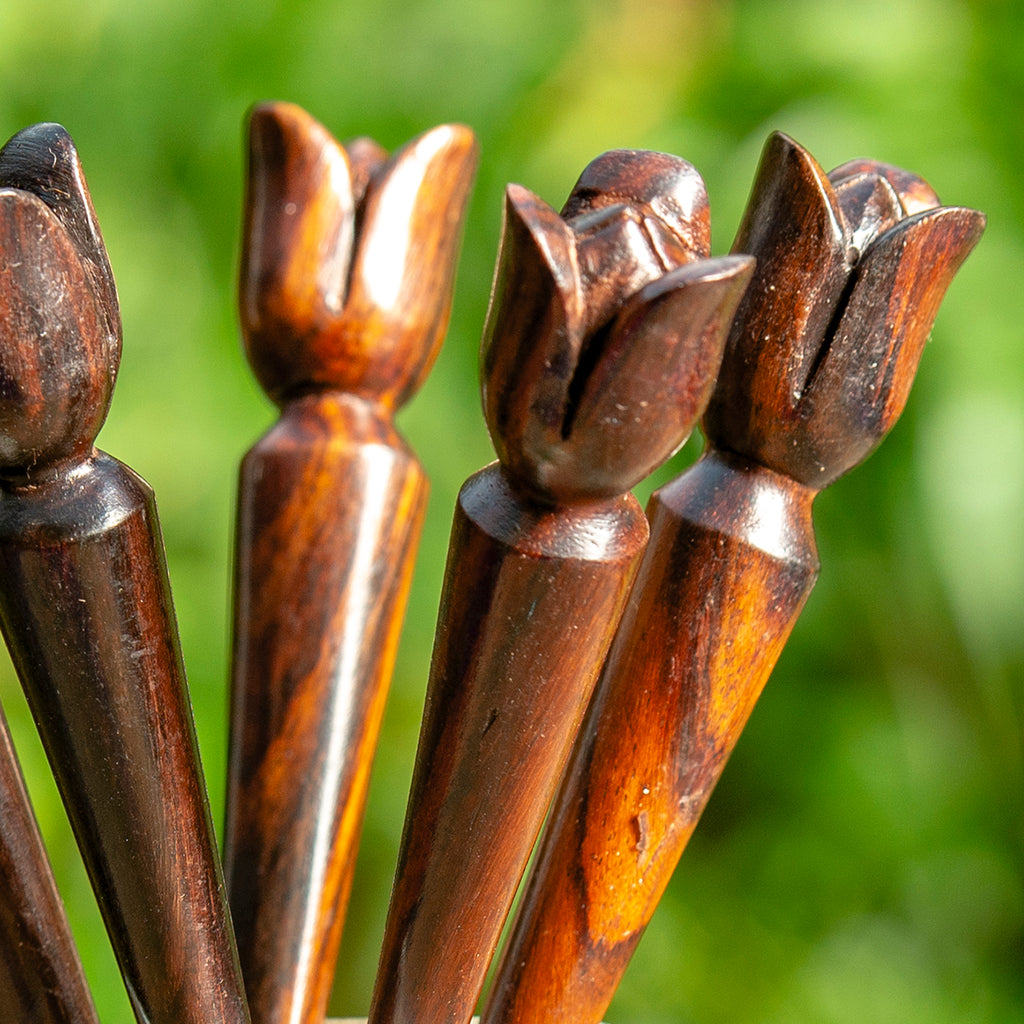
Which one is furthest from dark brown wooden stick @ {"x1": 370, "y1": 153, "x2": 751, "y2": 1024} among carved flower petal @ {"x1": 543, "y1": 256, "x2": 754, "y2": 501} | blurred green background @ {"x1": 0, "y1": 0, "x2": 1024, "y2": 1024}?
blurred green background @ {"x1": 0, "y1": 0, "x2": 1024, "y2": 1024}

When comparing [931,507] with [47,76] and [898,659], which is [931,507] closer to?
[898,659]

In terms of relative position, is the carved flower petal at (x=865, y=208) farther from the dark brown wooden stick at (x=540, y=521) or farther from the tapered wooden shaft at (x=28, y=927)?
the tapered wooden shaft at (x=28, y=927)

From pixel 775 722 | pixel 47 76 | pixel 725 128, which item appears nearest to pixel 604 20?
pixel 725 128

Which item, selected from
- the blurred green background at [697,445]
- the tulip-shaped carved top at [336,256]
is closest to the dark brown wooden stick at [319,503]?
the tulip-shaped carved top at [336,256]

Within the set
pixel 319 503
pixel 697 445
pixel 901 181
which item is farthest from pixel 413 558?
pixel 697 445

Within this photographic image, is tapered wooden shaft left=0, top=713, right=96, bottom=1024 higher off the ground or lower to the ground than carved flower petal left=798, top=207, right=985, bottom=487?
lower

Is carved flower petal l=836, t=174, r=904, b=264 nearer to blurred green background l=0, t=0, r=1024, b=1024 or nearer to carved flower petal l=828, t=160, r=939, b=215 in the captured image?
carved flower petal l=828, t=160, r=939, b=215

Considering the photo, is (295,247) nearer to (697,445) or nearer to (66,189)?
(66,189)
